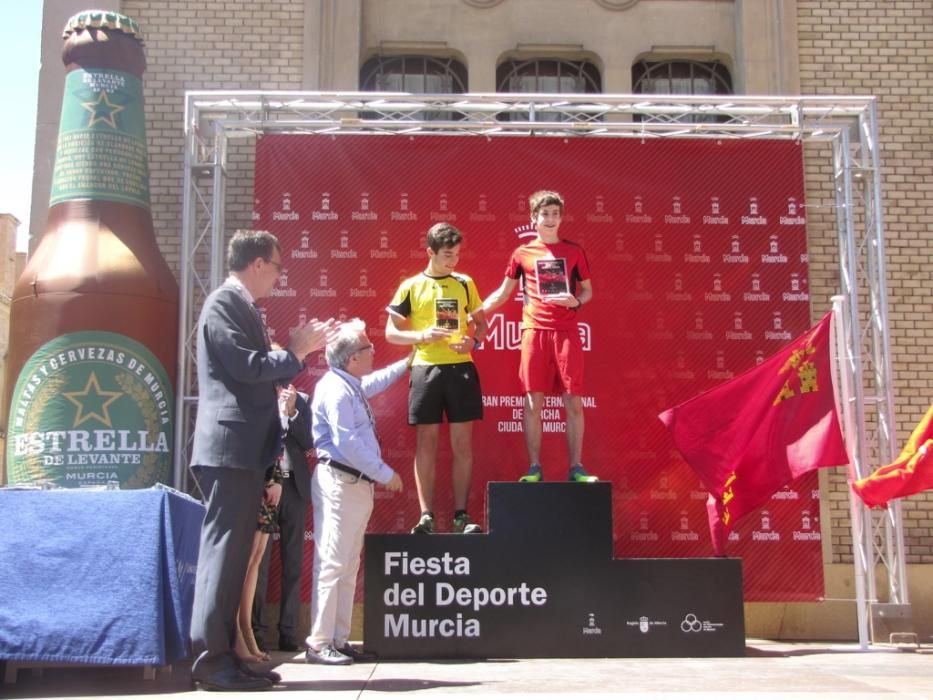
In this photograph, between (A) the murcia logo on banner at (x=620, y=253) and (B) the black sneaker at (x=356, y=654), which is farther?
Result: (A) the murcia logo on banner at (x=620, y=253)

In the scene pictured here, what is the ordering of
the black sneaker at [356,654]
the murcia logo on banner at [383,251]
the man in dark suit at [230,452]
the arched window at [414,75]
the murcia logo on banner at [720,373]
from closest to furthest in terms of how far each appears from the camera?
the man in dark suit at [230,452]
the black sneaker at [356,654]
the murcia logo on banner at [720,373]
the murcia logo on banner at [383,251]
the arched window at [414,75]

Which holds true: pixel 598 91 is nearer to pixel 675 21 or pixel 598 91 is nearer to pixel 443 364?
pixel 675 21

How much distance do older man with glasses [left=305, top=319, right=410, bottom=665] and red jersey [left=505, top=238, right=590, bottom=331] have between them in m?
1.55

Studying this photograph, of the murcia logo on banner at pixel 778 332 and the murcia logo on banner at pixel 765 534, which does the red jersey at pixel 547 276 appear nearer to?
the murcia logo on banner at pixel 778 332

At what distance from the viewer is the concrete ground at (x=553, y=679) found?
13.8ft

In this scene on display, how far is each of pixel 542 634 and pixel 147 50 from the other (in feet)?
18.8

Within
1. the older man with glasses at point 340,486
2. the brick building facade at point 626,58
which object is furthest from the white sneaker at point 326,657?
the brick building facade at point 626,58

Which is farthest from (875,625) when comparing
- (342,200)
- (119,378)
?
(119,378)

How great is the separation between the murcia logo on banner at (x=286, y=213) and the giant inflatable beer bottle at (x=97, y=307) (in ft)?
2.96

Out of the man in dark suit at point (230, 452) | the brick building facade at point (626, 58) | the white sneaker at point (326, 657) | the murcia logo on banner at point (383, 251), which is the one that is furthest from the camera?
the brick building facade at point (626, 58)

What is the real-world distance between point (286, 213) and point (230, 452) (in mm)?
3728

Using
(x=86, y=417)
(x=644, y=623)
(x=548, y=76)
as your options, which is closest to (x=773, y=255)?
(x=548, y=76)

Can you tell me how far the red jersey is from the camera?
253 inches

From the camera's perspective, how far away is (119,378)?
688cm
